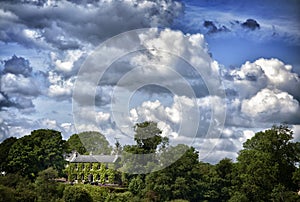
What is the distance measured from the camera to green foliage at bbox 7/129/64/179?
49.9 metres

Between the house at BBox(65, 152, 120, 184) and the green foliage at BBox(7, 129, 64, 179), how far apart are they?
448 centimetres

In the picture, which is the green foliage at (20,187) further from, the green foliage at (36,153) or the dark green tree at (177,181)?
the dark green tree at (177,181)

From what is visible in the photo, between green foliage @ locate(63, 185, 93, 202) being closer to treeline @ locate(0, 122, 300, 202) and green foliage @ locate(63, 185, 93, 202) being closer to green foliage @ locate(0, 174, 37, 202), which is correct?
treeline @ locate(0, 122, 300, 202)

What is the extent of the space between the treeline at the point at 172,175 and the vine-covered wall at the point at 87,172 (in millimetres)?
4047

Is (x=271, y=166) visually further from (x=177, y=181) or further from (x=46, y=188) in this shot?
(x=46, y=188)

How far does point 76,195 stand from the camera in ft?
135

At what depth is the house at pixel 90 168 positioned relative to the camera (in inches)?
2200

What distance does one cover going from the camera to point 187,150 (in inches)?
1831

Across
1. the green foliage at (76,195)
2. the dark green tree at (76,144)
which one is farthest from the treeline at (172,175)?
the dark green tree at (76,144)

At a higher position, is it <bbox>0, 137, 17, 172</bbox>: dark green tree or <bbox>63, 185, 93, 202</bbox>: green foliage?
<bbox>0, 137, 17, 172</bbox>: dark green tree

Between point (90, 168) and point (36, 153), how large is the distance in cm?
927

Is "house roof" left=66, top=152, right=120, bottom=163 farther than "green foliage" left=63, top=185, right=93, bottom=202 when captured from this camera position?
Yes

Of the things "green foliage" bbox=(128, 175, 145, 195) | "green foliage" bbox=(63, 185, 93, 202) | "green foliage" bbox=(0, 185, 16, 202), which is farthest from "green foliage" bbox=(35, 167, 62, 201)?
"green foliage" bbox=(128, 175, 145, 195)

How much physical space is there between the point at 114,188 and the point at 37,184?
26.8 feet
